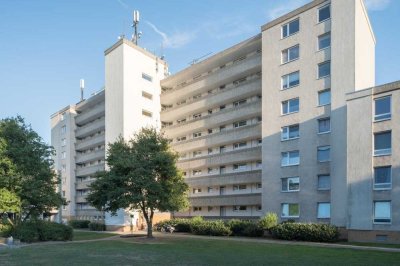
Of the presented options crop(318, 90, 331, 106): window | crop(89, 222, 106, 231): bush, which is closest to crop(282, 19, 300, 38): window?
crop(318, 90, 331, 106): window

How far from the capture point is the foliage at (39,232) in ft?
105

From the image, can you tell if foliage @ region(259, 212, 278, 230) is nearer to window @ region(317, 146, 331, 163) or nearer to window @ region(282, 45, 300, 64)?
window @ region(317, 146, 331, 163)

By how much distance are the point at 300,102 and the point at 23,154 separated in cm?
2598

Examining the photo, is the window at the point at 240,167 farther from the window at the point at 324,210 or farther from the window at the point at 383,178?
the window at the point at 383,178

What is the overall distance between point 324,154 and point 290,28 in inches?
542

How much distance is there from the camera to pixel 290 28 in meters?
40.4

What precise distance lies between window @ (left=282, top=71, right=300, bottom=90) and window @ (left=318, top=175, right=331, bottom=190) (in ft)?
31.7

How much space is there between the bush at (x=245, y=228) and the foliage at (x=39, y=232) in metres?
15.0

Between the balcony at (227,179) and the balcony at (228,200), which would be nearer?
the balcony at (228,200)

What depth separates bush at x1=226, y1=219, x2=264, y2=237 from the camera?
35469 millimetres

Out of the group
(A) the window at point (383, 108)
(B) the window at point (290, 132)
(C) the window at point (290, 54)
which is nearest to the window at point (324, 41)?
(C) the window at point (290, 54)

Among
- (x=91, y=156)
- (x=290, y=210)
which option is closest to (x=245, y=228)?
(x=290, y=210)

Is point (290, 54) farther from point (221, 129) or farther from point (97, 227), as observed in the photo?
point (97, 227)

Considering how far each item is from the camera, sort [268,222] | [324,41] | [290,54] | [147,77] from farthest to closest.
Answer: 1. [147,77]
2. [290,54]
3. [324,41]
4. [268,222]
